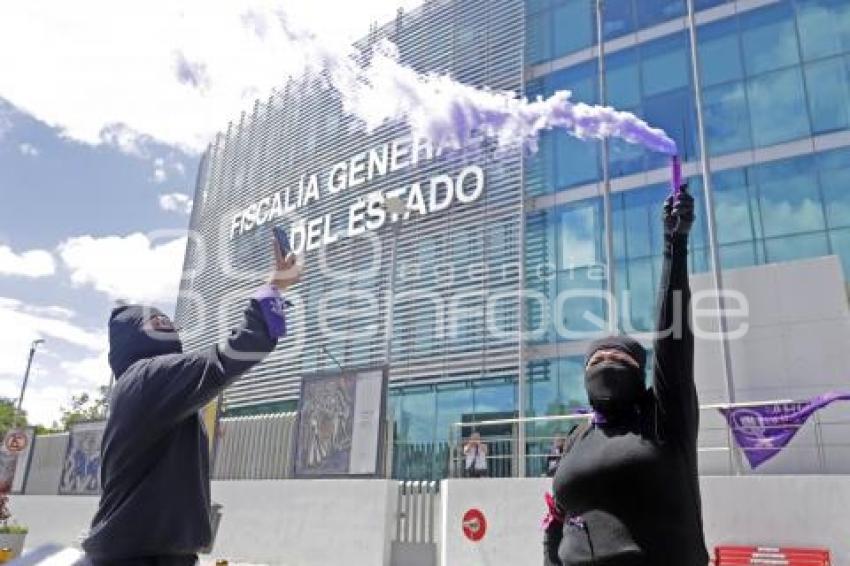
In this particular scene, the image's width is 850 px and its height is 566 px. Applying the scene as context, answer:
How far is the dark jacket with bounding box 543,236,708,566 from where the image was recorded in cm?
213

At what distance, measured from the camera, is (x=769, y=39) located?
1997cm

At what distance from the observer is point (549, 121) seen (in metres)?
7.01

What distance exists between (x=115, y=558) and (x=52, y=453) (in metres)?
24.5

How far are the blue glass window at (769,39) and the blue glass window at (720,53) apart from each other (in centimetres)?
25

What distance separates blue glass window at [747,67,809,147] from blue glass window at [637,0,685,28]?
3.48 m

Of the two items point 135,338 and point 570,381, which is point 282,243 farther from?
point 570,381

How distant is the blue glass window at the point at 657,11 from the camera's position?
21391mm

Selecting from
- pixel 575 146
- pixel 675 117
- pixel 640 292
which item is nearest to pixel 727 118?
pixel 675 117

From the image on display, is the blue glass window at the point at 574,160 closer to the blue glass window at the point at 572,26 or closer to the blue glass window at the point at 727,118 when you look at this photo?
the blue glass window at the point at 572,26

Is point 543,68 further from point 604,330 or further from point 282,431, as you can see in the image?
point 282,431

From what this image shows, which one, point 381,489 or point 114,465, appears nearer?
point 114,465

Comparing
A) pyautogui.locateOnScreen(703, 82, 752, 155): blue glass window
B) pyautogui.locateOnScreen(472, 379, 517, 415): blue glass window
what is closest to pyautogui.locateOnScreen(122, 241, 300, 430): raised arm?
pyautogui.locateOnScreen(472, 379, 517, 415): blue glass window

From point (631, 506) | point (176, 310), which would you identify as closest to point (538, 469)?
point (631, 506)

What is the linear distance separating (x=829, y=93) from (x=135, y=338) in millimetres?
21087
